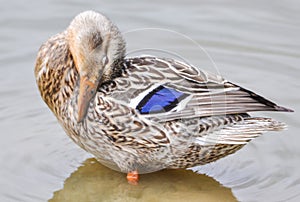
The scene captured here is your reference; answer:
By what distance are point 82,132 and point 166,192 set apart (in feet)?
3.18

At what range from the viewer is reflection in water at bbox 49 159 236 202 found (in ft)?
25.1

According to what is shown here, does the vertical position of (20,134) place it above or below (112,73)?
below

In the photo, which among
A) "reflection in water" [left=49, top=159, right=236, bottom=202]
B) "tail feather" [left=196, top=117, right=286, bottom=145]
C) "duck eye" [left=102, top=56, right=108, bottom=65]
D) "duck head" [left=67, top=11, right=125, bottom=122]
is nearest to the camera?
"duck head" [left=67, top=11, right=125, bottom=122]

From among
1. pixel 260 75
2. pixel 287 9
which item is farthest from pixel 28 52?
pixel 287 9

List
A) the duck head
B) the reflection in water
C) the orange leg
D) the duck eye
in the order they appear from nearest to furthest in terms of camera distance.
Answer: the duck head < the duck eye < the reflection in water < the orange leg

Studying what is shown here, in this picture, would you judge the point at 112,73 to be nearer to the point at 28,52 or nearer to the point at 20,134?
the point at 20,134

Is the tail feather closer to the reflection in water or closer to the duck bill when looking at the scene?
the reflection in water

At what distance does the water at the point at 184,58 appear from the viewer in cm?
774

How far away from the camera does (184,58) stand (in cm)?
973


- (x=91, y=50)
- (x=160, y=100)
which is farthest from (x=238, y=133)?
(x=91, y=50)

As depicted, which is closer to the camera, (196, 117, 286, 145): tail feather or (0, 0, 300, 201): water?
(196, 117, 286, 145): tail feather

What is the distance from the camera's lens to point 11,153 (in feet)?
26.6

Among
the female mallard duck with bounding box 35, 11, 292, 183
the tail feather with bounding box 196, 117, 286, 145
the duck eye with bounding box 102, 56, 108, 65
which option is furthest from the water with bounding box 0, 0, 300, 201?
the duck eye with bounding box 102, 56, 108, 65

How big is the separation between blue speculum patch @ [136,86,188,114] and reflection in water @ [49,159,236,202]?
0.84 metres
